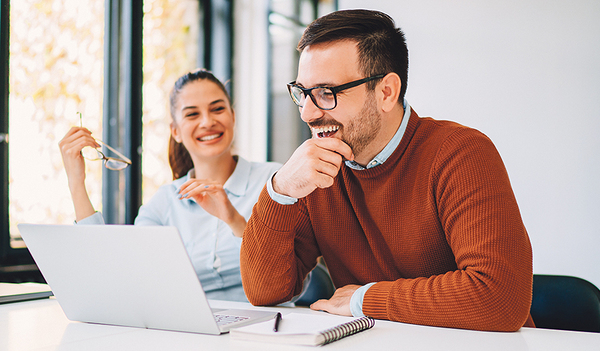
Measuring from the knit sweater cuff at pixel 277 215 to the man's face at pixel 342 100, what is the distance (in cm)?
23

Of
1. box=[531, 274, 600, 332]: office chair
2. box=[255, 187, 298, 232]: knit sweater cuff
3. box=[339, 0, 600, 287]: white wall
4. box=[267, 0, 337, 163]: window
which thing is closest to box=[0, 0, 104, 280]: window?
box=[267, 0, 337, 163]: window

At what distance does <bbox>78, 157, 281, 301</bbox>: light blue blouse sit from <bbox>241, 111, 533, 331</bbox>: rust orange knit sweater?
43cm

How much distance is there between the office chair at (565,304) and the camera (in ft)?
3.86

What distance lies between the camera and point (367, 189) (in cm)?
130

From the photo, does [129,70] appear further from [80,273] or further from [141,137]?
[80,273]

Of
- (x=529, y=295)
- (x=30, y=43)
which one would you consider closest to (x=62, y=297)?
(x=529, y=295)

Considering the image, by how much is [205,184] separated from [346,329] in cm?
85

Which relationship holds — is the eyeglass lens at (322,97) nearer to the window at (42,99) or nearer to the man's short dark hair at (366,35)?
the man's short dark hair at (366,35)

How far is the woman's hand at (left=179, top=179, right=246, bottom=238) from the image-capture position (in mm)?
1520

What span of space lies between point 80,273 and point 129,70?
2.19 m

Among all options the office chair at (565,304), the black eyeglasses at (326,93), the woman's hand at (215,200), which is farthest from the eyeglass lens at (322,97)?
the office chair at (565,304)

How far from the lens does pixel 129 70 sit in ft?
9.42

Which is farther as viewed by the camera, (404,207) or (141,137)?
(141,137)

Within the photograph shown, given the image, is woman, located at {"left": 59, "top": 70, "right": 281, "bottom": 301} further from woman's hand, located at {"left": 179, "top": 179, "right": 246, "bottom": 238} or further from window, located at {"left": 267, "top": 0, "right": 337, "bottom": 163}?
window, located at {"left": 267, "top": 0, "right": 337, "bottom": 163}
